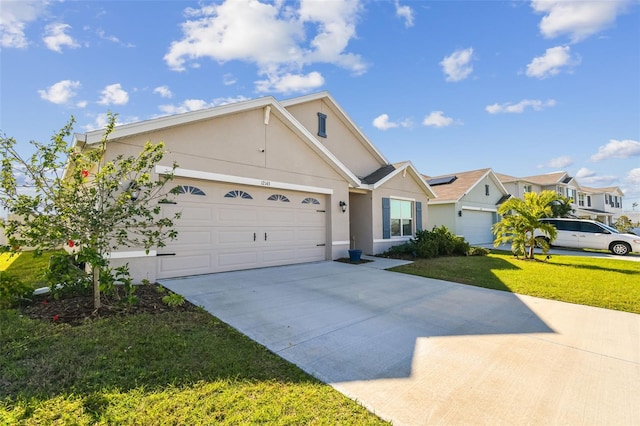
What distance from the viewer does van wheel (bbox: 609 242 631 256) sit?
15.4m

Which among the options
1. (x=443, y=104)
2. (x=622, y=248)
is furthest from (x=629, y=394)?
(x=622, y=248)

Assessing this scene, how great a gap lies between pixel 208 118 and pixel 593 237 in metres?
19.9

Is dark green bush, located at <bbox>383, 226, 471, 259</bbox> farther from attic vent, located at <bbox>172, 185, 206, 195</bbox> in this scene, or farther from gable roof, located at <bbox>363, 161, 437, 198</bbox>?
attic vent, located at <bbox>172, 185, 206, 195</bbox>

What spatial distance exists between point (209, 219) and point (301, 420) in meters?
6.52

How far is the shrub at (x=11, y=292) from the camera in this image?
16.7 feet

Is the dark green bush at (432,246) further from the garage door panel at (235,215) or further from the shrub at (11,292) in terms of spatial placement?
the shrub at (11,292)

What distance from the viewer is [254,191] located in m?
9.21

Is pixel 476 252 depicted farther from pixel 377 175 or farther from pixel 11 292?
pixel 11 292

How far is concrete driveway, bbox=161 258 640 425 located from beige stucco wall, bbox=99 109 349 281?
9.92 feet

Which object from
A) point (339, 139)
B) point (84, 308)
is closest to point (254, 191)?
point (84, 308)

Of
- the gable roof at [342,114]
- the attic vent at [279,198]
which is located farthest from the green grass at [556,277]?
the gable roof at [342,114]

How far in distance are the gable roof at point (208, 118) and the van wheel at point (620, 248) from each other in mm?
14734

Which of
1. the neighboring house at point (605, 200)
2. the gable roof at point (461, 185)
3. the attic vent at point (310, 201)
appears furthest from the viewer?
the neighboring house at point (605, 200)

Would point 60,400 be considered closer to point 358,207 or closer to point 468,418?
point 468,418
